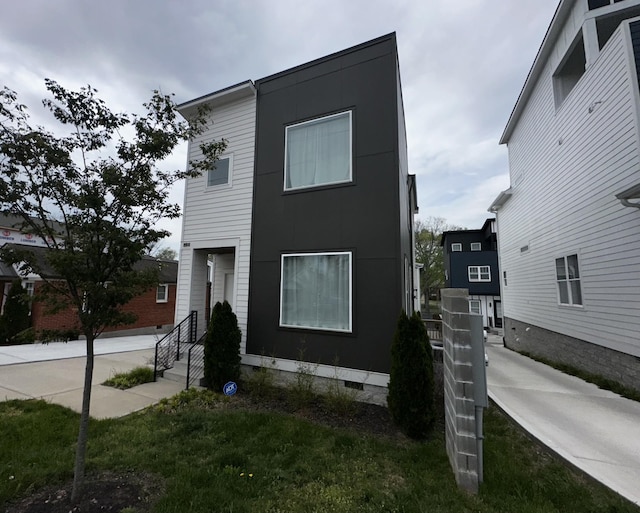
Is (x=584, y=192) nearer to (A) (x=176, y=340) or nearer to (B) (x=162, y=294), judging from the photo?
(A) (x=176, y=340)

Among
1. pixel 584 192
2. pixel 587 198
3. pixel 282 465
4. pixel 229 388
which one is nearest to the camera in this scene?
pixel 282 465

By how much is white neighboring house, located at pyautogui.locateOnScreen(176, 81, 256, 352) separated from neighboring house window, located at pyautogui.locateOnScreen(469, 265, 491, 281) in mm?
22173

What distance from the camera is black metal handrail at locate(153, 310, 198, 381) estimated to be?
7168 mm

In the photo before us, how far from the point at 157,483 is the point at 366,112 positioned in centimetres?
664

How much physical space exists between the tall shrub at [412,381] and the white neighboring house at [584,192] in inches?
197

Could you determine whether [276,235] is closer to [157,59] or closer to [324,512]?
[324,512]

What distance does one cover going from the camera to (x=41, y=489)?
2.92 meters

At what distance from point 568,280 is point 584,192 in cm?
256

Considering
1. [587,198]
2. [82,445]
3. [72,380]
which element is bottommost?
[72,380]

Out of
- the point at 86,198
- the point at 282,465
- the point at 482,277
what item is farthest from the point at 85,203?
the point at 482,277

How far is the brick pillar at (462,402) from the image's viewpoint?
3.03m

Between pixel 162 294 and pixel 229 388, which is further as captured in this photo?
pixel 162 294

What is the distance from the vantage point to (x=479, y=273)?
79.1 ft

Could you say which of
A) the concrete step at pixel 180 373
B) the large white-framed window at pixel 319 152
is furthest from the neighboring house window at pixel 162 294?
the large white-framed window at pixel 319 152
